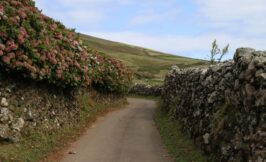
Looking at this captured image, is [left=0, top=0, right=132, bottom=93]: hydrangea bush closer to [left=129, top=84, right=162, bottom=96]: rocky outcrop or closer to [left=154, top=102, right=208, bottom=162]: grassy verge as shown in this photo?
[left=154, top=102, right=208, bottom=162]: grassy verge

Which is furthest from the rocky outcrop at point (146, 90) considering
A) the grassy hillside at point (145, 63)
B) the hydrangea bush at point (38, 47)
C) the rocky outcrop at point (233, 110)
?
the rocky outcrop at point (233, 110)

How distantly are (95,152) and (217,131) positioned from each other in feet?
16.7

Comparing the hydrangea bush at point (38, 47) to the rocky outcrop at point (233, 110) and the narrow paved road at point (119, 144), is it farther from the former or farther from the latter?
the rocky outcrop at point (233, 110)

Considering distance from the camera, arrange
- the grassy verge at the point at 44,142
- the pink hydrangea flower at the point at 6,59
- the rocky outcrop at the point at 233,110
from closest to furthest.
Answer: the rocky outcrop at the point at 233,110 → the grassy verge at the point at 44,142 → the pink hydrangea flower at the point at 6,59

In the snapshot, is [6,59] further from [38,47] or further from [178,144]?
[178,144]

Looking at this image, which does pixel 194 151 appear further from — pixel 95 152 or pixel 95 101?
pixel 95 101

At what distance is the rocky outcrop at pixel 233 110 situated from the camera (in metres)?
11.8

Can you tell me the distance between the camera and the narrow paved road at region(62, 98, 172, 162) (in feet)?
54.6

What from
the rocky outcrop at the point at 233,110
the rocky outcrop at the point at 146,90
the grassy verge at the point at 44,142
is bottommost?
the rocky outcrop at the point at 146,90

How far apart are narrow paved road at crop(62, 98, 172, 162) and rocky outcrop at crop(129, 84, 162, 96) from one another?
27.6 metres

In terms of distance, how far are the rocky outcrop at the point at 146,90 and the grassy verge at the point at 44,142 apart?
28103mm

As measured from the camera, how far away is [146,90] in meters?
57.3

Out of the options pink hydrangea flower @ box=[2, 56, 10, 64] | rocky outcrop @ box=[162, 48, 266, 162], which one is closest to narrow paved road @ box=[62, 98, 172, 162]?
rocky outcrop @ box=[162, 48, 266, 162]

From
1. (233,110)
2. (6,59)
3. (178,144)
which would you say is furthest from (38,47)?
(233,110)
